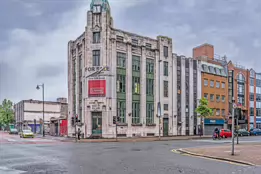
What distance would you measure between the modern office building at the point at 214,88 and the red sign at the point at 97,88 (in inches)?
929

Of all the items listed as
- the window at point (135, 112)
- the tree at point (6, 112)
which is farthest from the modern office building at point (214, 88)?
the tree at point (6, 112)

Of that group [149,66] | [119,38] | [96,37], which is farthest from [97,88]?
[149,66]

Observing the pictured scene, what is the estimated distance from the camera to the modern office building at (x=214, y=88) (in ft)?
190

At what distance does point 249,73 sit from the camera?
69.8 meters

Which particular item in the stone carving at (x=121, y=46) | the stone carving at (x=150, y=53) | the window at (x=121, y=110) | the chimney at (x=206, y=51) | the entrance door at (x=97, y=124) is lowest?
the entrance door at (x=97, y=124)

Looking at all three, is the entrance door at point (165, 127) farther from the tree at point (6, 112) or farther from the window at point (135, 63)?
the tree at point (6, 112)

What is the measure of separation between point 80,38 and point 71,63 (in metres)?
5.19

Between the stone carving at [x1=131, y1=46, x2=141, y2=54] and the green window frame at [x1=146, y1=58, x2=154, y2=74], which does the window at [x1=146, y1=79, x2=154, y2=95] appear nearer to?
the green window frame at [x1=146, y1=58, x2=154, y2=74]

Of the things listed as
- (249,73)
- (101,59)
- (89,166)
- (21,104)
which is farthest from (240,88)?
(21,104)

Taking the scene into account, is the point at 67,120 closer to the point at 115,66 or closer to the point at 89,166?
the point at 115,66

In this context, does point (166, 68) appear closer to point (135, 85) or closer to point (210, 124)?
point (135, 85)

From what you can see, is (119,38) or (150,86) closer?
(119,38)

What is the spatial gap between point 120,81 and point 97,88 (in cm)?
411

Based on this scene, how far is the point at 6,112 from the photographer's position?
107438 mm
